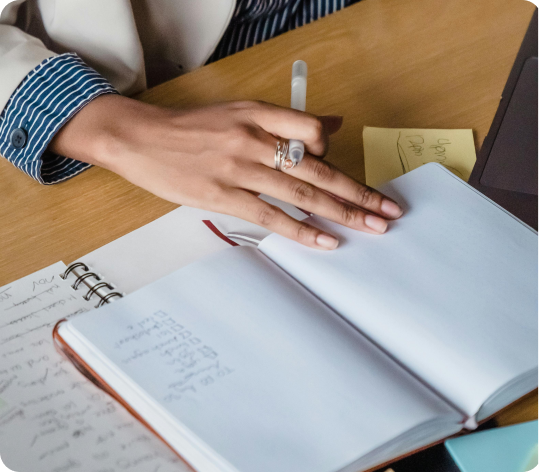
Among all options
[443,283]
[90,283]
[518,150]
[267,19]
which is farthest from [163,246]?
[267,19]

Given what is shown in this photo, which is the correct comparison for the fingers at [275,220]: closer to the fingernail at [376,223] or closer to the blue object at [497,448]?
the fingernail at [376,223]

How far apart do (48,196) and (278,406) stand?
42 cm

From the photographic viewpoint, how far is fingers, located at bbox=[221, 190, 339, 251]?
49 cm

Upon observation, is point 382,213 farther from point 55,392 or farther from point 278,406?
point 55,392

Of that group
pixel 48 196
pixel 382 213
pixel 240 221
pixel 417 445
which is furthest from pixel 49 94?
pixel 417 445

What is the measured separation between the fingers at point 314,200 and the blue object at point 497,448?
0.20 meters

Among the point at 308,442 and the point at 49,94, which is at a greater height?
the point at 49,94

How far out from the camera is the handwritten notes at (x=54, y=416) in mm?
384

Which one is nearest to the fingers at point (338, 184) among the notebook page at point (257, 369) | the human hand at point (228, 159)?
the human hand at point (228, 159)

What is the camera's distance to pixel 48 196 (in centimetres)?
63

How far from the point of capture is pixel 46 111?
648 mm

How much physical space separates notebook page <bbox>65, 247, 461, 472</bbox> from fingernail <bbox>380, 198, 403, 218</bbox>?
123 millimetres

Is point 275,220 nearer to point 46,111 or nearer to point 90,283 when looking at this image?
point 90,283

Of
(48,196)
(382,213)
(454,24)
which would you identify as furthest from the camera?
(454,24)
